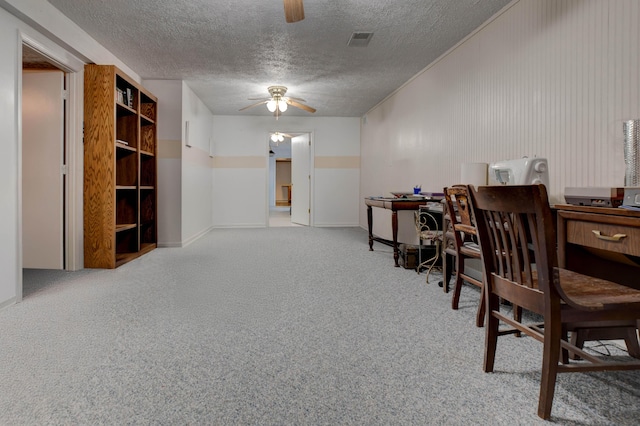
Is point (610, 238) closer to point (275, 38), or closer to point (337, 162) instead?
point (275, 38)

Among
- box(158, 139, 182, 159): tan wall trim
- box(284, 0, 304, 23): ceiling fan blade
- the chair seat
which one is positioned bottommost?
the chair seat

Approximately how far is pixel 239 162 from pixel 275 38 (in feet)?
13.7

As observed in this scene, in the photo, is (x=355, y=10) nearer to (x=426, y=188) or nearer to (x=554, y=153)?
(x=554, y=153)

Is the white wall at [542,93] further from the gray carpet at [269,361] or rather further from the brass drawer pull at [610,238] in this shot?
the gray carpet at [269,361]

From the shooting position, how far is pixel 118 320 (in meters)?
2.23

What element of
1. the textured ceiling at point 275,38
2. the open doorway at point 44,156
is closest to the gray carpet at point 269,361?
the open doorway at point 44,156

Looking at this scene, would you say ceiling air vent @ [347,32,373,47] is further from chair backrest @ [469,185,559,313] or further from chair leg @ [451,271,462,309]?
chair backrest @ [469,185,559,313]

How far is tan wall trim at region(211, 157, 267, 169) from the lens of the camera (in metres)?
7.53

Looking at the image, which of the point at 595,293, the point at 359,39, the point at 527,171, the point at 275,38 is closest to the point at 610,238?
the point at 595,293

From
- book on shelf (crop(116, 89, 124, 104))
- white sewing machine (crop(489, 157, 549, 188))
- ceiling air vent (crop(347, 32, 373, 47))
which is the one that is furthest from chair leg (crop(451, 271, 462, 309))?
book on shelf (crop(116, 89, 124, 104))

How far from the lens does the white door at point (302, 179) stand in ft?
26.1

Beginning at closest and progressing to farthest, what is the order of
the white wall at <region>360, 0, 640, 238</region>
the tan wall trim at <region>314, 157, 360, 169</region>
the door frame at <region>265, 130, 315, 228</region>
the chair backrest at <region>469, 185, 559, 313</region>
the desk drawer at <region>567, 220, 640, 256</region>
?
the chair backrest at <region>469, 185, 559, 313</region>, the desk drawer at <region>567, 220, 640, 256</region>, the white wall at <region>360, 0, 640, 238</region>, the door frame at <region>265, 130, 315, 228</region>, the tan wall trim at <region>314, 157, 360, 169</region>

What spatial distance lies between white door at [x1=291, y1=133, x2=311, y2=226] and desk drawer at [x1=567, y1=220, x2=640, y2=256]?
6.52 metres

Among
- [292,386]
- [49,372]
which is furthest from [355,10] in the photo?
[49,372]
